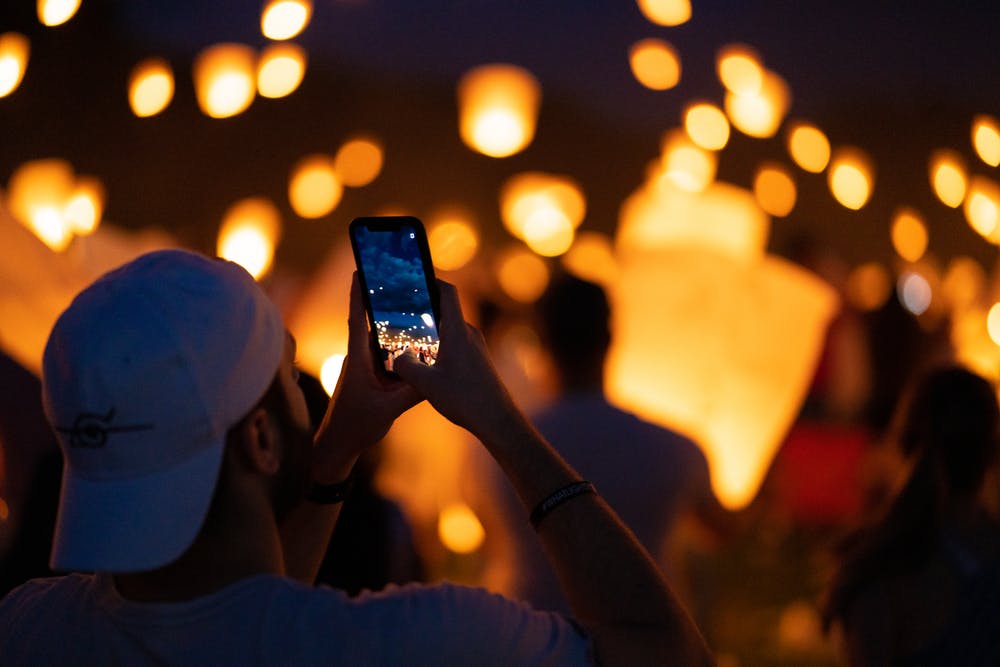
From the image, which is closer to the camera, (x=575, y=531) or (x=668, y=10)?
(x=575, y=531)

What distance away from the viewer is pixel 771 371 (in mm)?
2939

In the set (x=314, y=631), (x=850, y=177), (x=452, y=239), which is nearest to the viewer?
(x=314, y=631)

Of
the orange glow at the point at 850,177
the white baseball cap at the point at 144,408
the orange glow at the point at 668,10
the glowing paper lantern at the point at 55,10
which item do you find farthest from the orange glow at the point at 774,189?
the white baseball cap at the point at 144,408

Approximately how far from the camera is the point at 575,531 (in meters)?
0.99

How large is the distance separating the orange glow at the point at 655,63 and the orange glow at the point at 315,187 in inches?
47.8

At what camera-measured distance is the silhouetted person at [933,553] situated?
1719 millimetres

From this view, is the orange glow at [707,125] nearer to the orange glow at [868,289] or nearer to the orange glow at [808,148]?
the orange glow at [808,148]

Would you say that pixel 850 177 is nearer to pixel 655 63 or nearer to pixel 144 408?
pixel 655 63

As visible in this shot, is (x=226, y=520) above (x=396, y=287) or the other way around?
the other way around

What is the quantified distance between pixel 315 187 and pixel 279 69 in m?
0.78

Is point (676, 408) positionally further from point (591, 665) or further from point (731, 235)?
point (591, 665)

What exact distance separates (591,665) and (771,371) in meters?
2.08

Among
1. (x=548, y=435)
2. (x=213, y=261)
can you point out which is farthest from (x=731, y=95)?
(x=213, y=261)

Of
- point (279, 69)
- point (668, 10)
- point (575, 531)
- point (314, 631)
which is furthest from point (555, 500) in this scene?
point (279, 69)
